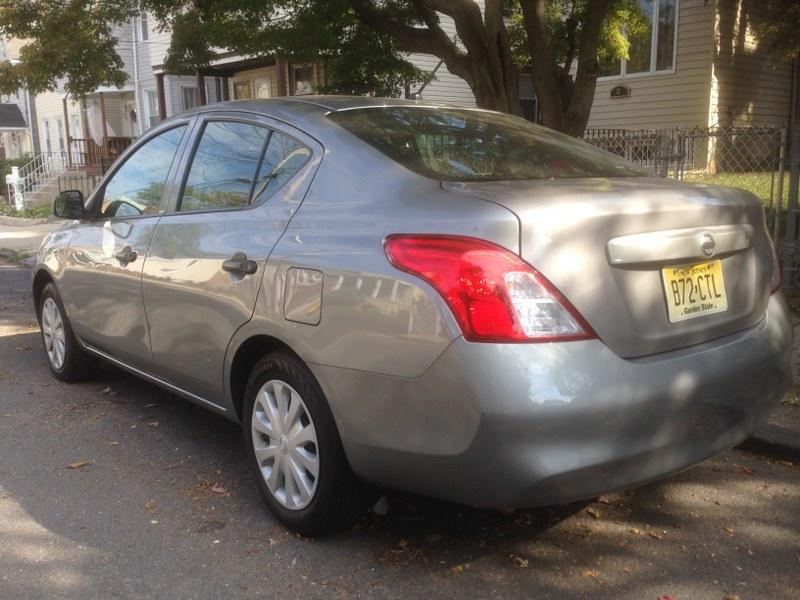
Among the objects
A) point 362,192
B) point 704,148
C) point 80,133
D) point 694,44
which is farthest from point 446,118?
point 80,133

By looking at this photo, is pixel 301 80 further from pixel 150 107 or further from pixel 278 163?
pixel 278 163

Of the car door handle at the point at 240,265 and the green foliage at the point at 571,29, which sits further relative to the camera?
the green foliage at the point at 571,29

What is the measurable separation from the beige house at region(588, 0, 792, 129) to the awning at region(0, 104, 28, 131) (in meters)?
26.7

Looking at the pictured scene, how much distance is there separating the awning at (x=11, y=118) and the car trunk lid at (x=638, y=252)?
118 feet

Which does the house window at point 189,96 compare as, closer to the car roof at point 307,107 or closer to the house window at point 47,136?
the house window at point 47,136

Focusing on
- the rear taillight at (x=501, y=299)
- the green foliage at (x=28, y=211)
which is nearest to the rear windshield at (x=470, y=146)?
the rear taillight at (x=501, y=299)

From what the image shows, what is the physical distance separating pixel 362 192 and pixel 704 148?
383 inches

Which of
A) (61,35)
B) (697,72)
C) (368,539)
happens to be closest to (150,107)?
(61,35)

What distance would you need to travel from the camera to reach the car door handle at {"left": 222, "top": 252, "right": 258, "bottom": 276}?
3.27 meters

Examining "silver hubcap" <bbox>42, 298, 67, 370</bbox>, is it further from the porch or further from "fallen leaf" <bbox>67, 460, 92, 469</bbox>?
the porch

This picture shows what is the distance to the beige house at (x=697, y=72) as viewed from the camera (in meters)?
15.6

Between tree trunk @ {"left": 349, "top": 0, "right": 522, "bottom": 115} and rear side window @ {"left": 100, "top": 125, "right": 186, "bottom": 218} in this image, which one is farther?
tree trunk @ {"left": 349, "top": 0, "right": 522, "bottom": 115}

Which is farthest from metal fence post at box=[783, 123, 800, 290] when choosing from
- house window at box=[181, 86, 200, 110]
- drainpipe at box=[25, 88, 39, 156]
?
drainpipe at box=[25, 88, 39, 156]

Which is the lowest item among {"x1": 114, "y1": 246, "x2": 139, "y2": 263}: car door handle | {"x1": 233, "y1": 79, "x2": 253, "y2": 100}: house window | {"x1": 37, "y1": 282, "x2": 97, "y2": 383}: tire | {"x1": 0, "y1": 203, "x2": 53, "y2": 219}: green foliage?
{"x1": 0, "y1": 203, "x2": 53, "y2": 219}: green foliage
